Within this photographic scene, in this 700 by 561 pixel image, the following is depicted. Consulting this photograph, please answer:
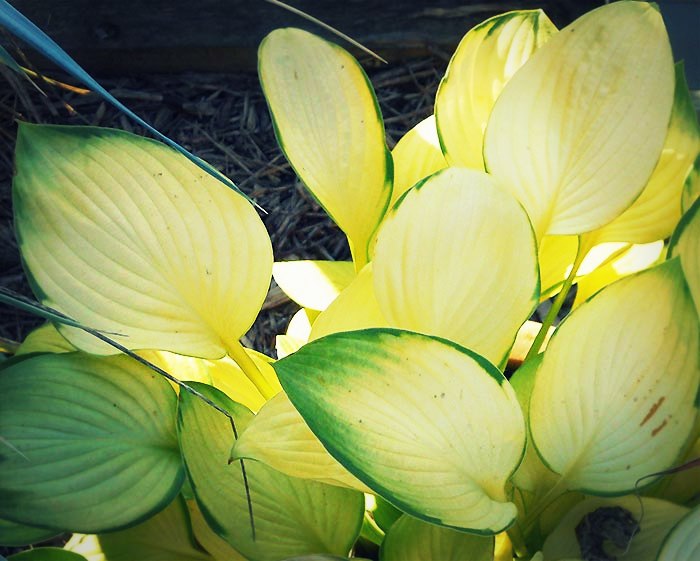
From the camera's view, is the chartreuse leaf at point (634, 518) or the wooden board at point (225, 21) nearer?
the chartreuse leaf at point (634, 518)

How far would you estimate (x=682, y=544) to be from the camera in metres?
0.38

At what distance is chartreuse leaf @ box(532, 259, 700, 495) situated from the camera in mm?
394

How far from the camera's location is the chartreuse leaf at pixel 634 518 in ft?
1.42

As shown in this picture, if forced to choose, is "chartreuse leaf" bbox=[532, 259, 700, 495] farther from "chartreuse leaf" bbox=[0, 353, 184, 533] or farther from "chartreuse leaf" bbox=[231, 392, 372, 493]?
"chartreuse leaf" bbox=[0, 353, 184, 533]

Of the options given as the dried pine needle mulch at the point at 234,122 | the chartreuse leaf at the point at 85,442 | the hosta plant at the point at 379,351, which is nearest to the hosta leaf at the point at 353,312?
the hosta plant at the point at 379,351

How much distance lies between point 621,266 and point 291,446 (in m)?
0.31

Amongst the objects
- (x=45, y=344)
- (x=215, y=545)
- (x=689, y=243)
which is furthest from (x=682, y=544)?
(x=45, y=344)

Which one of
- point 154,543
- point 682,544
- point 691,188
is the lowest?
point 154,543

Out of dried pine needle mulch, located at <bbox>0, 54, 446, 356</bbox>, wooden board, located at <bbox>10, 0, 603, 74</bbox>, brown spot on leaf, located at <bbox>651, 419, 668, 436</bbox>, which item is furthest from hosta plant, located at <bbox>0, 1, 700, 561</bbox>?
wooden board, located at <bbox>10, 0, 603, 74</bbox>

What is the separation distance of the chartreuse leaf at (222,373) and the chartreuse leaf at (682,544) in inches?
10.5

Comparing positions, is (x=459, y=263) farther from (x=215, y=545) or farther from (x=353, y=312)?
(x=215, y=545)

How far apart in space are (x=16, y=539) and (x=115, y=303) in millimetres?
160

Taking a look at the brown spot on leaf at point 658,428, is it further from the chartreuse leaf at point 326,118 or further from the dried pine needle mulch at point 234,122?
the dried pine needle mulch at point 234,122

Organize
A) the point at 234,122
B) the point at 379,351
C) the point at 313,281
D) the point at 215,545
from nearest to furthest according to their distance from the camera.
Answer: the point at 379,351
the point at 215,545
the point at 313,281
the point at 234,122
